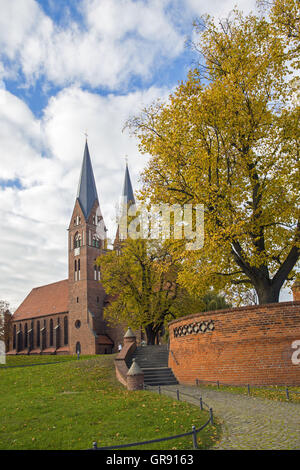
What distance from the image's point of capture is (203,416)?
831 centimetres

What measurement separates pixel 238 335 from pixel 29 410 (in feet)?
22.1

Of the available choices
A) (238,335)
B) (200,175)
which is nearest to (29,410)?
(238,335)

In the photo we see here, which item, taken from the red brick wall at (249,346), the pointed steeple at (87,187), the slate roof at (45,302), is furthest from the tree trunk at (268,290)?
the slate roof at (45,302)

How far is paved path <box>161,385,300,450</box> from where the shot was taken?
632 cm

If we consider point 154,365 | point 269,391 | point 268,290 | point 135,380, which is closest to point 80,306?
point 154,365

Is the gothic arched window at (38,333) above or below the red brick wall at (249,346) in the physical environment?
below

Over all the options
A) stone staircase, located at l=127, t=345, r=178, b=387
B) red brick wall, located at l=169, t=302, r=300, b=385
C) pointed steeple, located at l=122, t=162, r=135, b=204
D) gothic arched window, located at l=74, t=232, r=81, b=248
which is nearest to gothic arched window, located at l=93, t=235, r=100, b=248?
gothic arched window, located at l=74, t=232, r=81, b=248

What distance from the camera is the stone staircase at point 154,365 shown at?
15.8 meters

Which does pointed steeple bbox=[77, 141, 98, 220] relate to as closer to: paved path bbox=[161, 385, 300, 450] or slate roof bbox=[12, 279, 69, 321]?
slate roof bbox=[12, 279, 69, 321]

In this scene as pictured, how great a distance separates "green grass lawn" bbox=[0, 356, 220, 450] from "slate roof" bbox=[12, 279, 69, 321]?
4561cm

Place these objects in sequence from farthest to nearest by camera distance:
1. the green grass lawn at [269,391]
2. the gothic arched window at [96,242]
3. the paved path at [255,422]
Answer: the gothic arched window at [96,242] → the green grass lawn at [269,391] → the paved path at [255,422]

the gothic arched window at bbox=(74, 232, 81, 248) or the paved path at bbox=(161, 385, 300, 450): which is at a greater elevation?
the gothic arched window at bbox=(74, 232, 81, 248)

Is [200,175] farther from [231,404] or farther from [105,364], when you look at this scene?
[105,364]

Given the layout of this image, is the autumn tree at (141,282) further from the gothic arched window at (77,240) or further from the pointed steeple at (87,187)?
the pointed steeple at (87,187)
